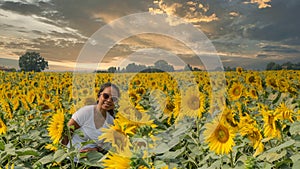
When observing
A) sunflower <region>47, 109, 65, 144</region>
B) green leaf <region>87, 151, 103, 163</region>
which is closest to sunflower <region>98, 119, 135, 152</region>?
green leaf <region>87, 151, 103, 163</region>

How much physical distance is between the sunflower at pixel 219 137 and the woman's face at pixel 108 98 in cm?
190

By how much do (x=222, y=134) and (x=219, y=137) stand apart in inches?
1.1

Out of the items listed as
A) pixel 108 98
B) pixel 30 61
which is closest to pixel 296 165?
pixel 108 98

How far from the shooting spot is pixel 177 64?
4.93 meters

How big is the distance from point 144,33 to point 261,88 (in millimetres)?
2532

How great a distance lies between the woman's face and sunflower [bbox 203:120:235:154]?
1903 millimetres

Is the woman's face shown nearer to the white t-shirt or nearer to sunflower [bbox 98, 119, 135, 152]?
the white t-shirt

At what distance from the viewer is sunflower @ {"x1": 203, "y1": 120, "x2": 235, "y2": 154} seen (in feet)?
8.30

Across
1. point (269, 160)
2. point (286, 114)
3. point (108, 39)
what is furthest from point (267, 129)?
point (108, 39)

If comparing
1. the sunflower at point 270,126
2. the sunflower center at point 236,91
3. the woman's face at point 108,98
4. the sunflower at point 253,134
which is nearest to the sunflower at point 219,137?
the sunflower at point 253,134

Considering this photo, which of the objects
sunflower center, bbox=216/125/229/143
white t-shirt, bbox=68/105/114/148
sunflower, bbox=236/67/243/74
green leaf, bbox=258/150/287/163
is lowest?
white t-shirt, bbox=68/105/114/148

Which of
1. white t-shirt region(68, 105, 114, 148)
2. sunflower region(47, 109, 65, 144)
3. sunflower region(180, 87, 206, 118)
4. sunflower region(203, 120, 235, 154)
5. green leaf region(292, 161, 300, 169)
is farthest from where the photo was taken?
white t-shirt region(68, 105, 114, 148)

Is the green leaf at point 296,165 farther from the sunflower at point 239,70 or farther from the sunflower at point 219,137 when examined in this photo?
the sunflower at point 239,70

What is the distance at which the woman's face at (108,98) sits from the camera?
14.4ft
